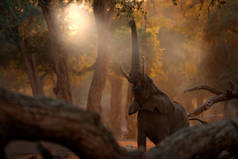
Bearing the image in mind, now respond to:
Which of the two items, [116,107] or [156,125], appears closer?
[156,125]

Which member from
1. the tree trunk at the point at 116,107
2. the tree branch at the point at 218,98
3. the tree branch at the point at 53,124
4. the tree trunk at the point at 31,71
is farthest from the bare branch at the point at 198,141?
the tree trunk at the point at 116,107

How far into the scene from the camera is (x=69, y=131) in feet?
12.2

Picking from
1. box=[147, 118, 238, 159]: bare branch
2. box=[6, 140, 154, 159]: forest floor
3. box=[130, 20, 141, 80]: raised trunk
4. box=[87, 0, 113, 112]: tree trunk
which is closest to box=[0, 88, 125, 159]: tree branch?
box=[147, 118, 238, 159]: bare branch

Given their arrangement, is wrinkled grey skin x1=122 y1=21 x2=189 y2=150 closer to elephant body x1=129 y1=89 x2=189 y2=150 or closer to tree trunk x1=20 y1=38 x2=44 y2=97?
elephant body x1=129 y1=89 x2=189 y2=150

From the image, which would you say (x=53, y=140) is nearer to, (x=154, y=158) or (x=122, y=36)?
(x=154, y=158)

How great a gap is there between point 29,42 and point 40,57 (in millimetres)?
1677

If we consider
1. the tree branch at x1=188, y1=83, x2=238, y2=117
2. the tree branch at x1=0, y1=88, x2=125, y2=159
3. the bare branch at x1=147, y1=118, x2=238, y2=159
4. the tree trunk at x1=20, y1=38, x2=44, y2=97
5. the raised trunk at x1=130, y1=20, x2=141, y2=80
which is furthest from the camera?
the tree trunk at x1=20, y1=38, x2=44, y2=97

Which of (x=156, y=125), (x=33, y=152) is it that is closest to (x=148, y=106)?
(x=156, y=125)

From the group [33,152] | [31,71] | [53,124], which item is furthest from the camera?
[31,71]

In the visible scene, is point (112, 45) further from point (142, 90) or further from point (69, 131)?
point (69, 131)

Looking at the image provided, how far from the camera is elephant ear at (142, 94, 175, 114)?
21.7 ft

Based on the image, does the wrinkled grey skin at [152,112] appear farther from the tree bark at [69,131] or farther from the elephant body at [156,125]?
the tree bark at [69,131]

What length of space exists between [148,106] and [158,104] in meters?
0.23

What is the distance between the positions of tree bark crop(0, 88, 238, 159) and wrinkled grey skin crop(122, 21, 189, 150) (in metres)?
2.31
